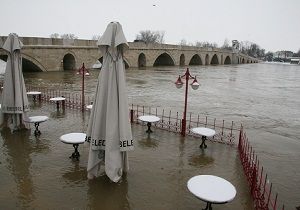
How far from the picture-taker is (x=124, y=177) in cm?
811

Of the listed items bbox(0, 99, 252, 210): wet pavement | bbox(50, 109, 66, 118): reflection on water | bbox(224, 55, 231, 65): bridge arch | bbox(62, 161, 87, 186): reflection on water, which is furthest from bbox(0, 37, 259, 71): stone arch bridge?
bbox(224, 55, 231, 65): bridge arch

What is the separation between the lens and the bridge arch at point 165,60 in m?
65.9

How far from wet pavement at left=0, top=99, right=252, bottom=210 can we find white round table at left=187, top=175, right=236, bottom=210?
27.5 inches

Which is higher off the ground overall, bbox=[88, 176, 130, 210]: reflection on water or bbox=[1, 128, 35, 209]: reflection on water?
bbox=[1, 128, 35, 209]: reflection on water

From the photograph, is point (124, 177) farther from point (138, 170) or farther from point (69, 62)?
point (69, 62)

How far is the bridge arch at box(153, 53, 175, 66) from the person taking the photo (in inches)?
2595

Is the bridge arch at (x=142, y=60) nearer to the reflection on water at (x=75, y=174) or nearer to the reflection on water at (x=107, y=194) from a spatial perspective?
the reflection on water at (x=75, y=174)

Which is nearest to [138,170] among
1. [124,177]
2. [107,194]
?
[124,177]

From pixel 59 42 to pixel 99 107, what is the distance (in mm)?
35178

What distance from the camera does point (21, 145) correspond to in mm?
10211

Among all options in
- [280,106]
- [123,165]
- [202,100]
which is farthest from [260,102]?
[123,165]

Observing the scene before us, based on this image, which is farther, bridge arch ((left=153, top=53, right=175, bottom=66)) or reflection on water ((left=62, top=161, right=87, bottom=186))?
bridge arch ((left=153, top=53, right=175, bottom=66))

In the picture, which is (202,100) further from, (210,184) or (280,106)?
(210,184)

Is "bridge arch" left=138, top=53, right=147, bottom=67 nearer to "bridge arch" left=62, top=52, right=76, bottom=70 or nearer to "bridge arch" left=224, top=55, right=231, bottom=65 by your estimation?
"bridge arch" left=62, top=52, right=76, bottom=70
